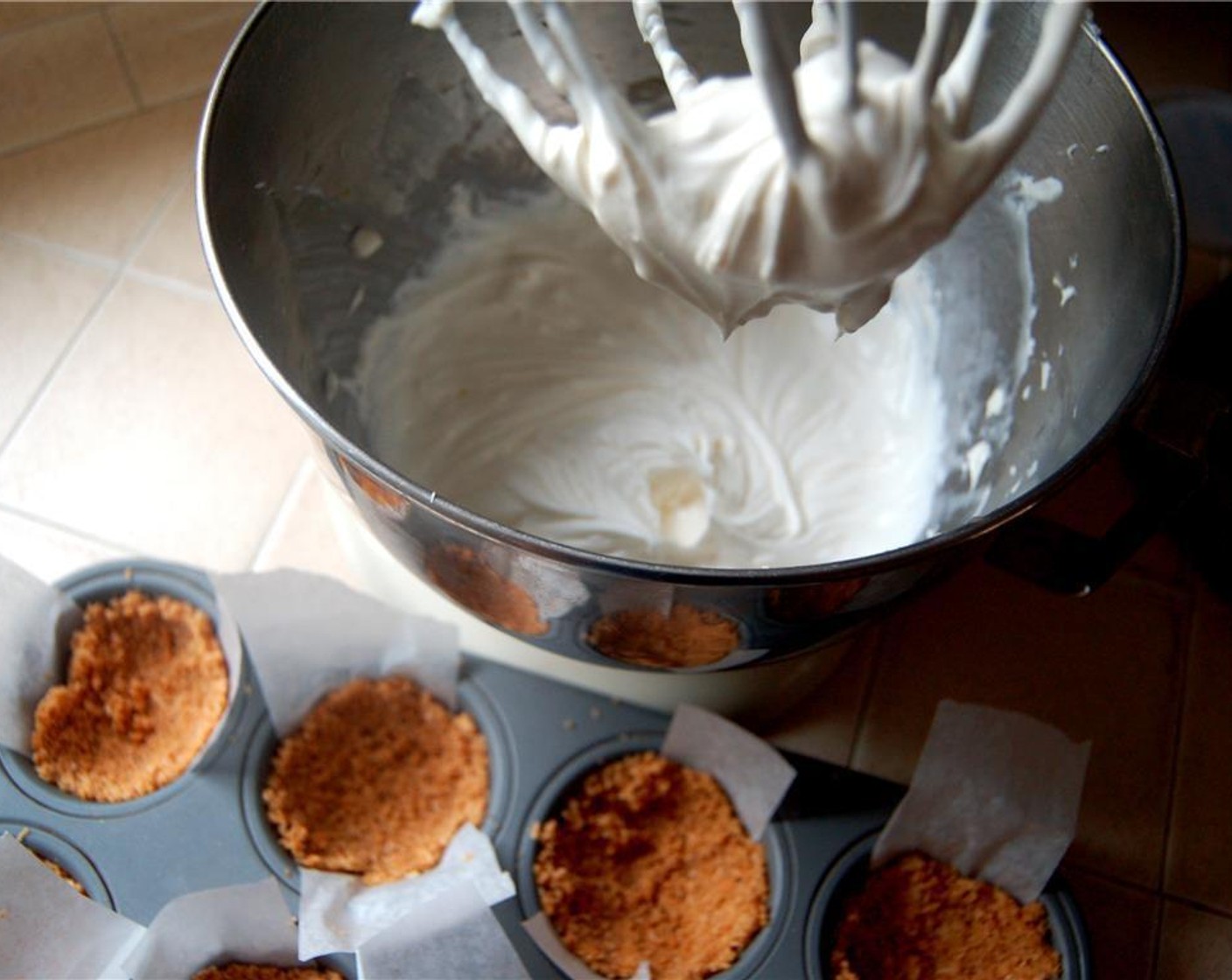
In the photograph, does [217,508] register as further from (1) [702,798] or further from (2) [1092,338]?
(2) [1092,338]

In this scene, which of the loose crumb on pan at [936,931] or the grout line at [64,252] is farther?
the grout line at [64,252]

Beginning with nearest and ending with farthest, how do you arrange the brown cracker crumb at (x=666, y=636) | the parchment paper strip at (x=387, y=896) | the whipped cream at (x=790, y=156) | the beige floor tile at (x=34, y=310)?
the whipped cream at (x=790, y=156), the brown cracker crumb at (x=666, y=636), the parchment paper strip at (x=387, y=896), the beige floor tile at (x=34, y=310)

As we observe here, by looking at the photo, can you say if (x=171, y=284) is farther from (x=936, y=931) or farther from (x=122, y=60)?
(x=936, y=931)

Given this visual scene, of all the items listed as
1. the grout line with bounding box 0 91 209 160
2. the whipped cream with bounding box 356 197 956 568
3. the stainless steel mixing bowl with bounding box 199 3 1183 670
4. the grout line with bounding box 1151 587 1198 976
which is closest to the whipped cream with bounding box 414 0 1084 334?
the stainless steel mixing bowl with bounding box 199 3 1183 670

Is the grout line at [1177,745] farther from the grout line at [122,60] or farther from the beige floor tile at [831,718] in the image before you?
the grout line at [122,60]

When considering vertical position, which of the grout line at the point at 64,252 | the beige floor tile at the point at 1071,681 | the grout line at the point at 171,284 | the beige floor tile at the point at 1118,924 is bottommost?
the beige floor tile at the point at 1118,924

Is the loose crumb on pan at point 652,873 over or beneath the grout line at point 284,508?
beneath

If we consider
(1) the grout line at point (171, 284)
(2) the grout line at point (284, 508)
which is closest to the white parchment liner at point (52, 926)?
(2) the grout line at point (284, 508)
